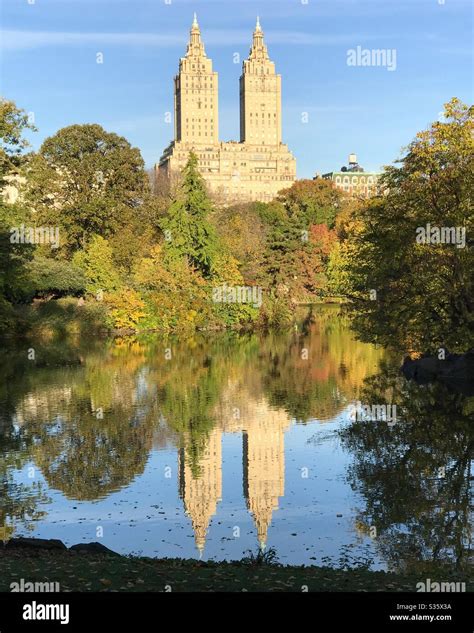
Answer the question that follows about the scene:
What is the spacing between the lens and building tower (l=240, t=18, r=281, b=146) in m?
178

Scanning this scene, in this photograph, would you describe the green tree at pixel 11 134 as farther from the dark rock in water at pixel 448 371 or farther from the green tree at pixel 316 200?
the green tree at pixel 316 200

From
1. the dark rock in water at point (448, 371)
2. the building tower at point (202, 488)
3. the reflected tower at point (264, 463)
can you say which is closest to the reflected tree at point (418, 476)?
the reflected tower at point (264, 463)

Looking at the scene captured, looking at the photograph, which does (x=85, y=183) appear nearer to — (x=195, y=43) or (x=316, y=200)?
(x=316, y=200)

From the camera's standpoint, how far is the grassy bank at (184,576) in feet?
29.2

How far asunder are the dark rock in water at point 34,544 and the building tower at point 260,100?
556 ft

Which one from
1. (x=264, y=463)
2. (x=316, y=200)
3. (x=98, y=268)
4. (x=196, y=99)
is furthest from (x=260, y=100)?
(x=264, y=463)

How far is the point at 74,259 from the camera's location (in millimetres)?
53000

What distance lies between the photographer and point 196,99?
174375mm

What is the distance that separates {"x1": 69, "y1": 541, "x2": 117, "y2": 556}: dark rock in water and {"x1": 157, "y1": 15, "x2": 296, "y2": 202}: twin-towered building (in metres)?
148

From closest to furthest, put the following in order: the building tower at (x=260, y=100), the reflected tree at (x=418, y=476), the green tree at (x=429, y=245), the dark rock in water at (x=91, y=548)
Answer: the dark rock in water at (x=91, y=548) < the reflected tree at (x=418, y=476) < the green tree at (x=429, y=245) < the building tower at (x=260, y=100)

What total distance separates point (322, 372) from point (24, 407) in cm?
1253

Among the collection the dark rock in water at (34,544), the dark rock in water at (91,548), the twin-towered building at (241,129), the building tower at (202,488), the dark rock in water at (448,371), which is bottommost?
the building tower at (202,488)

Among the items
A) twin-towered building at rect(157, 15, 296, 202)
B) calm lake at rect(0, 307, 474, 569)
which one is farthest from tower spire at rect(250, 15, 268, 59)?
calm lake at rect(0, 307, 474, 569)
